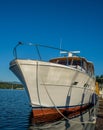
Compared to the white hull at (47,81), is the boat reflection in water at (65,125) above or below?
below

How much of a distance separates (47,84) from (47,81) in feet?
0.68

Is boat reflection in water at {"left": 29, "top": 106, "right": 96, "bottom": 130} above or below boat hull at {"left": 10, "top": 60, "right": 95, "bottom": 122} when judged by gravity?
below

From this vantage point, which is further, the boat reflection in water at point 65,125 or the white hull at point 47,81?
the white hull at point 47,81

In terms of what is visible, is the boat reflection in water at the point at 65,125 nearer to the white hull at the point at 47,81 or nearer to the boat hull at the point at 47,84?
the boat hull at the point at 47,84

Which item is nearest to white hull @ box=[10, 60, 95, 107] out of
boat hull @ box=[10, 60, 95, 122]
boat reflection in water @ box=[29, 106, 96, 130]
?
boat hull @ box=[10, 60, 95, 122]

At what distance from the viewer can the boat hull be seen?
575 inches

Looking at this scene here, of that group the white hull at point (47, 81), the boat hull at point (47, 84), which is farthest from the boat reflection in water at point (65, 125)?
the white hull at point (47, 81)

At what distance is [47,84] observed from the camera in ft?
49.3

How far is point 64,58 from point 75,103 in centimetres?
389

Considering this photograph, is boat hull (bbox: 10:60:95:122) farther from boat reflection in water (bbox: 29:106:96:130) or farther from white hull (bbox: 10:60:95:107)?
boat reflection in water (bbox: 29:106:96:130)

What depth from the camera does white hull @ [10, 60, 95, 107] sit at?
1458 centimetres

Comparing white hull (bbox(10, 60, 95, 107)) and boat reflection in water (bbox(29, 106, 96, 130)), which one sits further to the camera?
white hull (bbox(10, 60, 95, 107))

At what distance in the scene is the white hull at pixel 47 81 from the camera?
574 inches

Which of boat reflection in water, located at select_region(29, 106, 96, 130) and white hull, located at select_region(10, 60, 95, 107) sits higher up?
white hull, located at select_region(10, 60, 95, 107)
